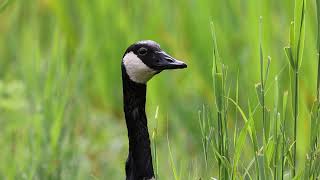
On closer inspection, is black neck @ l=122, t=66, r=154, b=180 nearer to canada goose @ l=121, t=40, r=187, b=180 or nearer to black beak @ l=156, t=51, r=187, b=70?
canada goose @ l=121, t=40, r=187, b=180

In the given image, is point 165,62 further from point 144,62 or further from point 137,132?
point 137,132

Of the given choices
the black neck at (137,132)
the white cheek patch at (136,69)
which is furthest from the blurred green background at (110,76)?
the white cheek patch at (136,69)

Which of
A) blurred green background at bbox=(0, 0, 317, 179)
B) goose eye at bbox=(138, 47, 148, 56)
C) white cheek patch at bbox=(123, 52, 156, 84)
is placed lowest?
blurred green background at bbox=(0, 0, 317, 179)

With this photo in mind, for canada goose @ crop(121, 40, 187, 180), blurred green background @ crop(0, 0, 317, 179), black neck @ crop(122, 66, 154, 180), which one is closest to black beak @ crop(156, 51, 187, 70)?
canada goose @ crop(121, 40, 187, 180)

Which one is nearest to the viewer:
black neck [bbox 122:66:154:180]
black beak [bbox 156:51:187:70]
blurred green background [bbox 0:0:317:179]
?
black beak [bbox 156:51:187:70]

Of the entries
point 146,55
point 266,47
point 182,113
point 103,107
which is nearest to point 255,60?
point 266,47

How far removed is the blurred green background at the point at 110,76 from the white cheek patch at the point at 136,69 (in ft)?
2.72

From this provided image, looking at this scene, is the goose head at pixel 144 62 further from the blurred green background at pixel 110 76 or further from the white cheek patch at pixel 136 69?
the blurred green background at pixel 110 76

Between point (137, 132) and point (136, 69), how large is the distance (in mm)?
243

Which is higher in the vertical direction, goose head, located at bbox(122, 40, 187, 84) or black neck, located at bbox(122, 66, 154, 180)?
goose head, located at bbox(122, 40, 187, 84)

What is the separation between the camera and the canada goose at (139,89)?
3.14m

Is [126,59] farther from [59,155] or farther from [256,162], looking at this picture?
[59,155]

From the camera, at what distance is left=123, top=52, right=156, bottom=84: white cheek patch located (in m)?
3.13

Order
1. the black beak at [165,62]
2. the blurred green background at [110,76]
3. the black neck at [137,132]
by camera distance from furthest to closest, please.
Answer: the blurred green background at [110,76]
the black neck at [137,132]
the black beak at [165,62]
